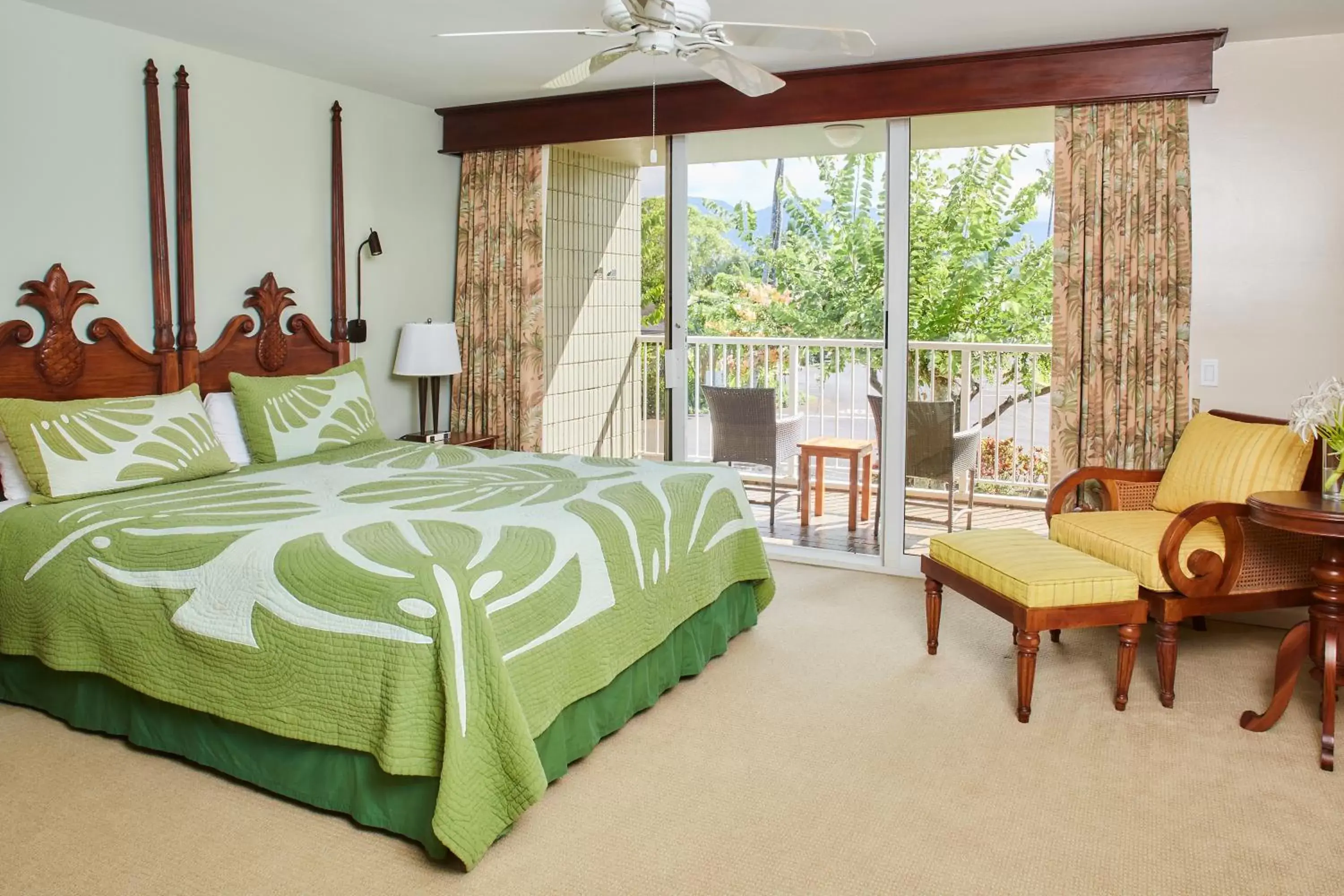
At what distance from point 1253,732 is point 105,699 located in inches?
136

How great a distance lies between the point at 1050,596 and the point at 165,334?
3.53m

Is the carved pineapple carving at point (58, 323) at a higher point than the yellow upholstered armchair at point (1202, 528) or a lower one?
higher

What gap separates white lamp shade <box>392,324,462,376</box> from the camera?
5.09 metres

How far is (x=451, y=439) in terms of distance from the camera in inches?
206

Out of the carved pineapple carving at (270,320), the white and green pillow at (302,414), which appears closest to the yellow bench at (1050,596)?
the white and green pillow at (302,414)

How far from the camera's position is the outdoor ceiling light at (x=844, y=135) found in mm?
4688

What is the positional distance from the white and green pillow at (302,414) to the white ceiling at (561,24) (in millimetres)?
1396

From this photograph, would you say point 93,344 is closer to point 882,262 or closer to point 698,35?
point 698,35

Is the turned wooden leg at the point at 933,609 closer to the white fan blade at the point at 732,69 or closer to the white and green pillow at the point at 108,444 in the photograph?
the white fan blade at the point at 732,69

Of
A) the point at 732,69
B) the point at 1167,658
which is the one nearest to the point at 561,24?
the point at 732,69

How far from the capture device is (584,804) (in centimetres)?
259

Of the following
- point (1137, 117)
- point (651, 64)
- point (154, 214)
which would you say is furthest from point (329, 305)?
point (1137, 117)

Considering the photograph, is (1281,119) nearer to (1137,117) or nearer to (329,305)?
(1137,117)

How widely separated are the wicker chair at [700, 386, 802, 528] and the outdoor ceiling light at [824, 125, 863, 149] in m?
1.25
